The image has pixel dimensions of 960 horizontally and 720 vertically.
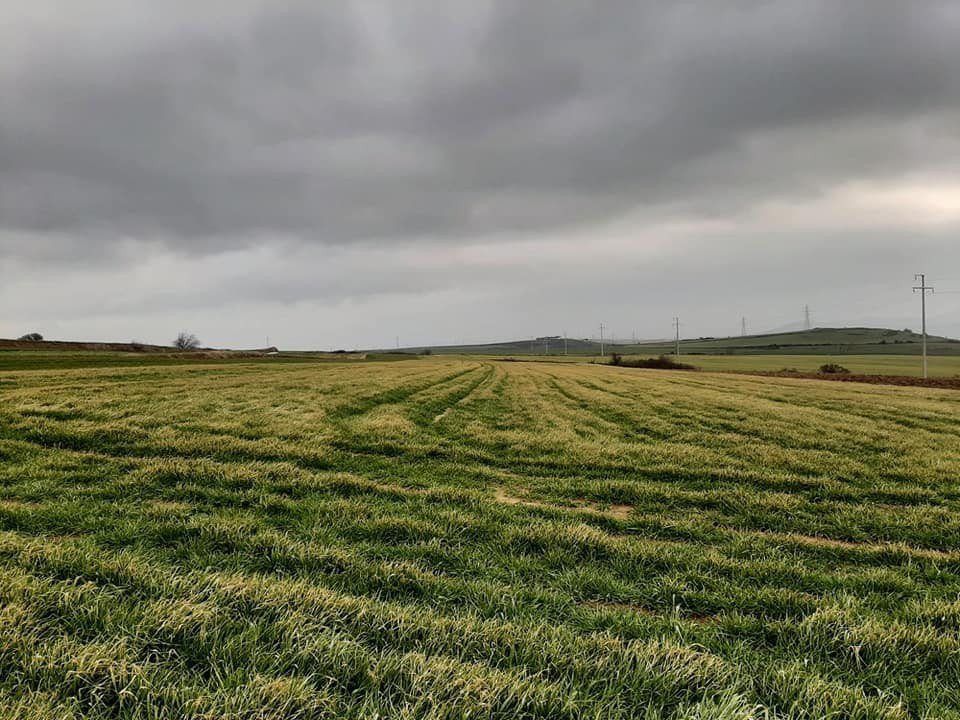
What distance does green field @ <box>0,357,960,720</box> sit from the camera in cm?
281

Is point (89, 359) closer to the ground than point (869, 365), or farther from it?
farther from it

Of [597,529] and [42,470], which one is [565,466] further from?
[42,470]

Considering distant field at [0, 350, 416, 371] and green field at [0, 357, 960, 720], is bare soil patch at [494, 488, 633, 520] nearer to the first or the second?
green field at [0, 357, 960, 720]

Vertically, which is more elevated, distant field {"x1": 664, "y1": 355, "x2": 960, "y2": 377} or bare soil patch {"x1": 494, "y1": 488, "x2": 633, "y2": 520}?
bare soil patch {"x1": 494, "y1": 488, "x2": 633, "y2": 520}

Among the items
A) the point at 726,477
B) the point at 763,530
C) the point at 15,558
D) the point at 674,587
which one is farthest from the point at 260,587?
the point at 726,477

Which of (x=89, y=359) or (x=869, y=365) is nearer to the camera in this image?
(x=89, y=359)

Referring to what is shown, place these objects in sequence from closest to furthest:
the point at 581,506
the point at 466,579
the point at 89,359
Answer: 1. the point at 466,579
2. the point at 581,506
3. the point at 89,359

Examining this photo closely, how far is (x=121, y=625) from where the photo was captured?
10.6ft

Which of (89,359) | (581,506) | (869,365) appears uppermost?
(89,359)

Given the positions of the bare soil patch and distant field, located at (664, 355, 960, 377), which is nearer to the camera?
the bare soil patch

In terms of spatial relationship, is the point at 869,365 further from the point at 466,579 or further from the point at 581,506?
the point at 466,579

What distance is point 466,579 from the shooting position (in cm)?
481

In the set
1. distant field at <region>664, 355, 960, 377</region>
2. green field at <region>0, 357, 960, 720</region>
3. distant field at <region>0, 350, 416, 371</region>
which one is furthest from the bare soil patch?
distant field at <region>664, 355, 960, 377</region>

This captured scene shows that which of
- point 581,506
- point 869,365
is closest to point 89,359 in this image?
point 581,506
